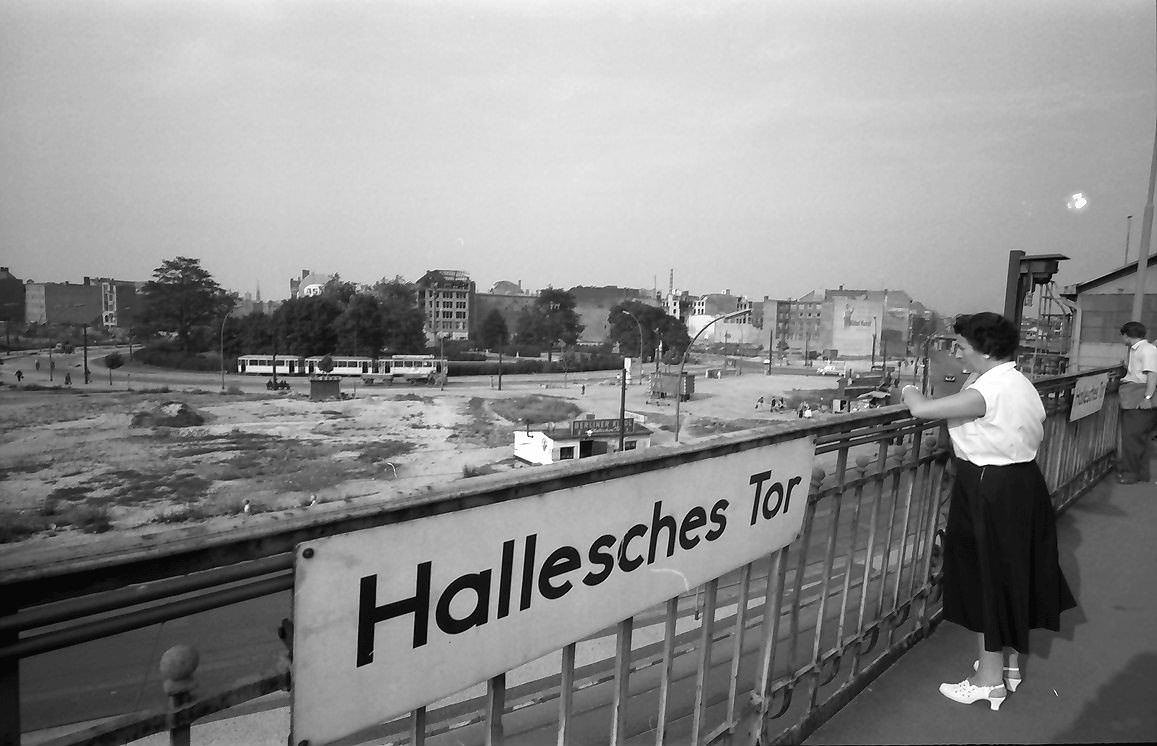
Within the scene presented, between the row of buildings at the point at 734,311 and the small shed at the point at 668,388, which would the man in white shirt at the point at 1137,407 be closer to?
the small shed at the point at 668,388

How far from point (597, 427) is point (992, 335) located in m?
26.3

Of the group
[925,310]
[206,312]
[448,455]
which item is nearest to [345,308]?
[206,312]

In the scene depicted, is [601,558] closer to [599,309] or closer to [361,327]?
[361,327]

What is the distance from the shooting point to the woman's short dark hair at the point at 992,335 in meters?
2.30

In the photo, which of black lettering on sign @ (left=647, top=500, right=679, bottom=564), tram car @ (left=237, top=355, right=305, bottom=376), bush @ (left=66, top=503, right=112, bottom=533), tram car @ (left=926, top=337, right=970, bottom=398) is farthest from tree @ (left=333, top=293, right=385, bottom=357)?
black lettering on sign @ (left=647, top=500, right=679, bottom=564)

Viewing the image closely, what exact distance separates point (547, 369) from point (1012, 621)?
7587cm

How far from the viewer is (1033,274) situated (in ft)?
18.8

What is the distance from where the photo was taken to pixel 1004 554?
230cm

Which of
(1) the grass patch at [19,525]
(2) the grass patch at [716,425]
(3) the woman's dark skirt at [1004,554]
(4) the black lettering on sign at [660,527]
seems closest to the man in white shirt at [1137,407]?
(3) the woman's dark skirt at [1004,554]

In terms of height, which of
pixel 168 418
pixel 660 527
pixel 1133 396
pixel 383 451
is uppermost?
pixel 1133 396

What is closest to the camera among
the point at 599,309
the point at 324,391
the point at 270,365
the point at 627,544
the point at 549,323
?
the point at 627,544

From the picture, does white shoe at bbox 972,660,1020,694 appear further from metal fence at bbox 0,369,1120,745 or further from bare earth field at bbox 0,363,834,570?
bare earth field at bbox 0,363,834,570

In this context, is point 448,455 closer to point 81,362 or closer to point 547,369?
point 547,369

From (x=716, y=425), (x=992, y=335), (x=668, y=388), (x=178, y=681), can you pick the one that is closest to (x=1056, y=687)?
(x=992, y=335)
